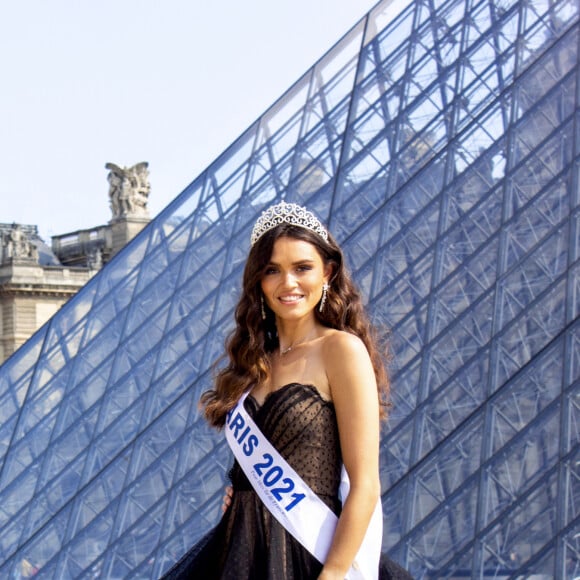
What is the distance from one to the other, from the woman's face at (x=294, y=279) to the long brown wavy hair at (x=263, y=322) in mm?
16

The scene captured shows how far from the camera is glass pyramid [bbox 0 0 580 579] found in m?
9.90

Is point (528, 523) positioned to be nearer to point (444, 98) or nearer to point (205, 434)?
point (205, 434)

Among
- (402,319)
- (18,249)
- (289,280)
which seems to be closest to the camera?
(289,280)

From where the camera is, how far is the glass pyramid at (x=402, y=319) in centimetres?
990

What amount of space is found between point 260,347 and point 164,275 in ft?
40.7

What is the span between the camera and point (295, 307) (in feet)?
10.6

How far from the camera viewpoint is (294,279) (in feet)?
10.6

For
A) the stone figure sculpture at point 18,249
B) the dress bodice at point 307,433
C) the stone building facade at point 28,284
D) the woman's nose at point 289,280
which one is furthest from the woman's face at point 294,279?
the stone figure sculpture at point 18,249

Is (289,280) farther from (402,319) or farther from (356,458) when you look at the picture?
(402,319)

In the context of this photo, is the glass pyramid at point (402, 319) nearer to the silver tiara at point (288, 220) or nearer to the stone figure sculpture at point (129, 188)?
the silver tiara at point (288, 220)

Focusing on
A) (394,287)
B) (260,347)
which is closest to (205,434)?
(394,287)

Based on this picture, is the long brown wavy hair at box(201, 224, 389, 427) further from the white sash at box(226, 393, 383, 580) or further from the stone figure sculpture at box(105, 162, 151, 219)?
the stone figure sculpture at box(105, 162, 151, 219)

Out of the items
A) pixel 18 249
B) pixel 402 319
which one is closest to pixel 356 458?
pixel 402 319

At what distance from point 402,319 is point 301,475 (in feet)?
29.0
